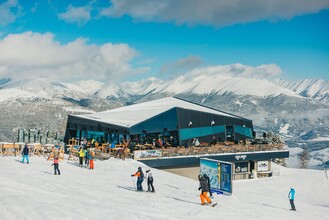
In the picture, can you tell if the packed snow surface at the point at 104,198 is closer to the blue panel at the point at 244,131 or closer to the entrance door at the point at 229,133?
the entrance door at the point at 229,133

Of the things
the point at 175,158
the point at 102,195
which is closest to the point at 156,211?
the point at 102,195

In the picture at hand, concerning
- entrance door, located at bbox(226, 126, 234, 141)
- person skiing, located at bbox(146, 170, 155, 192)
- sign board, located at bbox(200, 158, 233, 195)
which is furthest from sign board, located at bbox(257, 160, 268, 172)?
person skiing, located at bbox(146, 170, 155, 192)

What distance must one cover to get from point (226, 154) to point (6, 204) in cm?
2941

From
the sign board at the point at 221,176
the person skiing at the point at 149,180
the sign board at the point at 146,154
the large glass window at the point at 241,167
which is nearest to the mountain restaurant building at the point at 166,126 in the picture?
the large glass window at the point at 241,167

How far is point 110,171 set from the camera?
28.1 m

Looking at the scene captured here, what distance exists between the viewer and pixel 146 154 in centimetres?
3519

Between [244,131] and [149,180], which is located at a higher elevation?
[244,131]

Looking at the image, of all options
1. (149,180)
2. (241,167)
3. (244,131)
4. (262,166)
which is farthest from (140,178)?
(244,131)

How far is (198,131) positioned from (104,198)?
27119mm

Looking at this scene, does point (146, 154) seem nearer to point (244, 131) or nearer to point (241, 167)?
point (241, 167)

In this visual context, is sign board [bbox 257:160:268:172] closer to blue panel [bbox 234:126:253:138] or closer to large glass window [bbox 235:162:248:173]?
large glass window [bbox 235:162:248:173]

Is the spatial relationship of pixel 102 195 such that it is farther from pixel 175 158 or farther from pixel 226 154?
pixel 226 154

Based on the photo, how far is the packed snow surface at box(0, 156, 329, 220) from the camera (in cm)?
1335

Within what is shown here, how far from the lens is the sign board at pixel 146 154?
3462 centimetres
